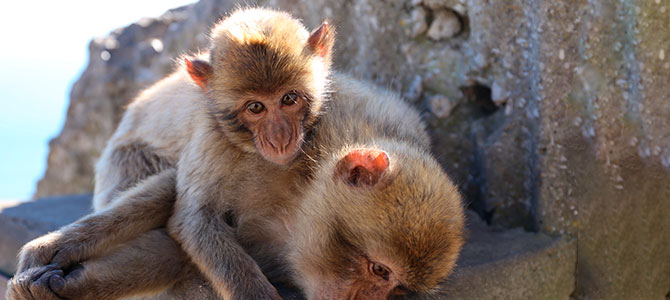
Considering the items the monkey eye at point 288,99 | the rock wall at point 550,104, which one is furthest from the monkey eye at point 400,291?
the rock wall at point 550,104

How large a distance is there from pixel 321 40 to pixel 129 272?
107cm

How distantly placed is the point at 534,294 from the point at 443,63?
44.9 inches

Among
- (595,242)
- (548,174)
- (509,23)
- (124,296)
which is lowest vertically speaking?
(124,296)

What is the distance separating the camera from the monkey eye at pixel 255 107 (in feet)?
7.23

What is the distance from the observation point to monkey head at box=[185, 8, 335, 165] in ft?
7.07

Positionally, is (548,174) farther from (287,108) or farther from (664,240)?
(287,108)

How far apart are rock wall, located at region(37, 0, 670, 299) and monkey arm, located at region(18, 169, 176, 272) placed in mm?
1135

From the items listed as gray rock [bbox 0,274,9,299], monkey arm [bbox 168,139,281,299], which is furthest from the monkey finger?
gray rock [bbox 0,274,9,299]

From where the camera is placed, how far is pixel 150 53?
4.90 m

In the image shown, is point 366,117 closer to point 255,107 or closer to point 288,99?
point 288,99

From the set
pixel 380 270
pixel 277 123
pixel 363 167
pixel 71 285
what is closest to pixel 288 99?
pixel 277 123

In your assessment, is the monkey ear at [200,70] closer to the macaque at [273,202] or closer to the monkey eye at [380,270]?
the macaque at [273,202]

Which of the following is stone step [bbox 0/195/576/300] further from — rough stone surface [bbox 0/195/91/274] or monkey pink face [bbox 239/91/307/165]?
monkey pink face [bbox 239/91/307/165]

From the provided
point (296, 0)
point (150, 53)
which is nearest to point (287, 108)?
point (296, 0)
